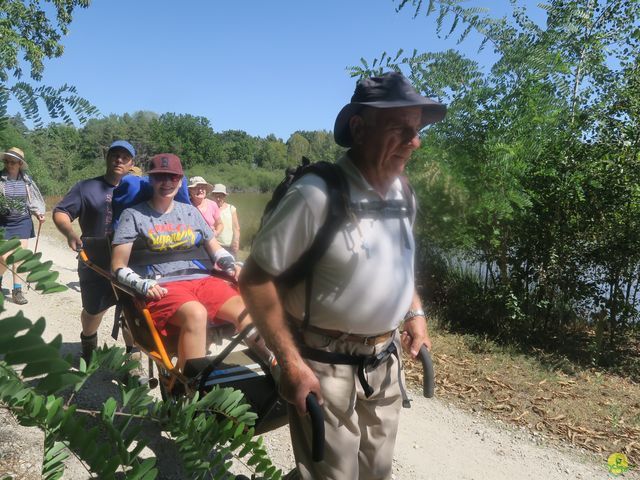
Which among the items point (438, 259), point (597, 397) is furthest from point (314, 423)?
point (438, 259)

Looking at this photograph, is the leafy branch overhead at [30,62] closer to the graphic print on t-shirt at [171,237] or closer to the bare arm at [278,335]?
the bare arm at [278,335]

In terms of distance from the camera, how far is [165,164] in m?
3.87

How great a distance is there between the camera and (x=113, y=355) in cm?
122

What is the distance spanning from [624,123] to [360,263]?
5.31 meters

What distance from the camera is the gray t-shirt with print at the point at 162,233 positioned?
3719 millimetres

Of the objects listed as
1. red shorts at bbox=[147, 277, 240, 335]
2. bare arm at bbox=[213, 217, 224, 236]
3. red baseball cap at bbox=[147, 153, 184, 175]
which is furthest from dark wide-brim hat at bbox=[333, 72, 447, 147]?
bare arm at bbox=[213, 217, 224, 236]

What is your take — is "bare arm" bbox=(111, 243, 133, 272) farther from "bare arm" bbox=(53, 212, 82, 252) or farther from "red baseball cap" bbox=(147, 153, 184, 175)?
"bare arm" bbox=(53, 212, 82, 252)

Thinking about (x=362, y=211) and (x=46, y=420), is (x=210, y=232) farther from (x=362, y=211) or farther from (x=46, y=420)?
(x=46, y=420)

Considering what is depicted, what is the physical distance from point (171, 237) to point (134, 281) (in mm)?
543

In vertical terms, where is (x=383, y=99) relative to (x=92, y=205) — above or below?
above

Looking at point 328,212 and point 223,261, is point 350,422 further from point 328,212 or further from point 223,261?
point 223,261

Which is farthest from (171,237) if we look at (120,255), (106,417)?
(106,417)

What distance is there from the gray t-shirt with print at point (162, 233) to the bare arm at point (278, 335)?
6.66ft

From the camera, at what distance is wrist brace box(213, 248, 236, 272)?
13.0ft
